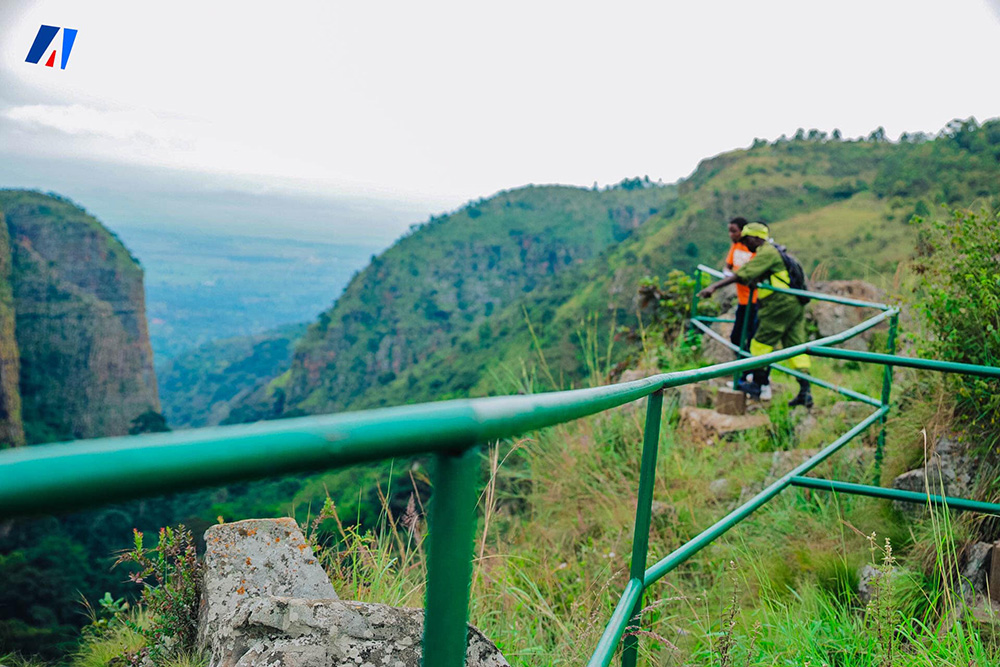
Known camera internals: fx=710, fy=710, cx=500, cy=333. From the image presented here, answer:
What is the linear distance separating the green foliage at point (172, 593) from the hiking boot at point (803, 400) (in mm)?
4519

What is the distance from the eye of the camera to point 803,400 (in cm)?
524

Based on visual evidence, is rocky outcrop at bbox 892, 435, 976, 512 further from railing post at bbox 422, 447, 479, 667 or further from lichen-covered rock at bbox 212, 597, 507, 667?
railing post at bbox 422, 447, 479, 667

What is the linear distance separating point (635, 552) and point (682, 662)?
783 millimetres

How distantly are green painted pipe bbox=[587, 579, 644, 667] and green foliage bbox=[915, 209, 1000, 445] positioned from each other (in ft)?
6.52

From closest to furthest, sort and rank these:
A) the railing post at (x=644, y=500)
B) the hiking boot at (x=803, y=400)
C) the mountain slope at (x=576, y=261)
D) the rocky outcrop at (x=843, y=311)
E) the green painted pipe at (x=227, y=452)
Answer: the green painted pipe at (x=227, y=452)
the railing post at (x=644, y=500)
the hiking boot at (x=803, y=400)
the rocky outcrop at (x=843, y=311)
the mountain slope at (x=576, y=261)

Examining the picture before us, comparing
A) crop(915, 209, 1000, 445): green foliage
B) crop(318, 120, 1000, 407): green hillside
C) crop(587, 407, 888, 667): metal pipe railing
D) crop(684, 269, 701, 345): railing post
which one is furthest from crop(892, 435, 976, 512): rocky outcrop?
crop(318, 120, 1000, 407): green hillside

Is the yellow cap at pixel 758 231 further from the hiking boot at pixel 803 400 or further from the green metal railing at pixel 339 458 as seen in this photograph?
the green metal railing at pixel 339 458

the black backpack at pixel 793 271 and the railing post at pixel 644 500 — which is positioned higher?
the black backpack at pixel 793 271

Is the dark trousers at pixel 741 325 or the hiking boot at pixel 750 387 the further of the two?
the dark trousers at pixel 741 325


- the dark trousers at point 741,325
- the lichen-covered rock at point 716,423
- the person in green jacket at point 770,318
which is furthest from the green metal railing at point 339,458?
the dark trousers at point 741,325

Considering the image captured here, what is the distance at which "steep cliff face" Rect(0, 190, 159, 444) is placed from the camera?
206ft

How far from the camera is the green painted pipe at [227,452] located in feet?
1.20

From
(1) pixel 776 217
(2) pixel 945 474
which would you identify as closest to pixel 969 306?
(2) pixel 945 474

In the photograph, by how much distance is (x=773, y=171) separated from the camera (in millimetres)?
59500
